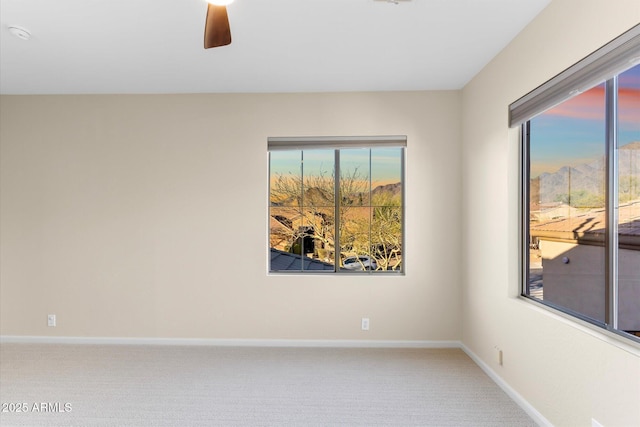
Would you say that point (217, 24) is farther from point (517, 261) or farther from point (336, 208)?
point (517, 261)

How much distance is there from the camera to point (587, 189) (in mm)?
1957

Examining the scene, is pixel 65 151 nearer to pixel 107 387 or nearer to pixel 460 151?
pixel 107 387

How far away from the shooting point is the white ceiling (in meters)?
2.06

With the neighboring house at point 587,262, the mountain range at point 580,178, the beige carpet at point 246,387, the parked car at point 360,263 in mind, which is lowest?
the beige carpet at point 246,387

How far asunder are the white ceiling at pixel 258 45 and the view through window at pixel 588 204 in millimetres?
716

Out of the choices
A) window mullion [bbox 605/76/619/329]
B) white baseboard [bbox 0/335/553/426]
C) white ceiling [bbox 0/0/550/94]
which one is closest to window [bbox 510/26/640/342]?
window mullion [bbox 605/76/619/329]

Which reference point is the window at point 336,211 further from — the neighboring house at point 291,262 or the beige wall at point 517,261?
the beige wall at point 517,261

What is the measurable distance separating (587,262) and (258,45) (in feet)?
8.53

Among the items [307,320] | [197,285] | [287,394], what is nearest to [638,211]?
[287,394]

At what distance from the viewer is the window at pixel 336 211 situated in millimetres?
3545

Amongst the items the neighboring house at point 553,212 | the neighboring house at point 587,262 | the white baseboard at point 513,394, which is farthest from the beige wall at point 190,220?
the neighboring house at point 587,262

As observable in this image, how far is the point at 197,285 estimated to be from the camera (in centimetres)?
344

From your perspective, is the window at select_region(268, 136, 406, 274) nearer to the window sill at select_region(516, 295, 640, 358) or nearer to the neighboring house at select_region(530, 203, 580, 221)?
the neighboring house at select_region(530, 203, 580, 221)

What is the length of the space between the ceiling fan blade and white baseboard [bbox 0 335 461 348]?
9.11 feet
